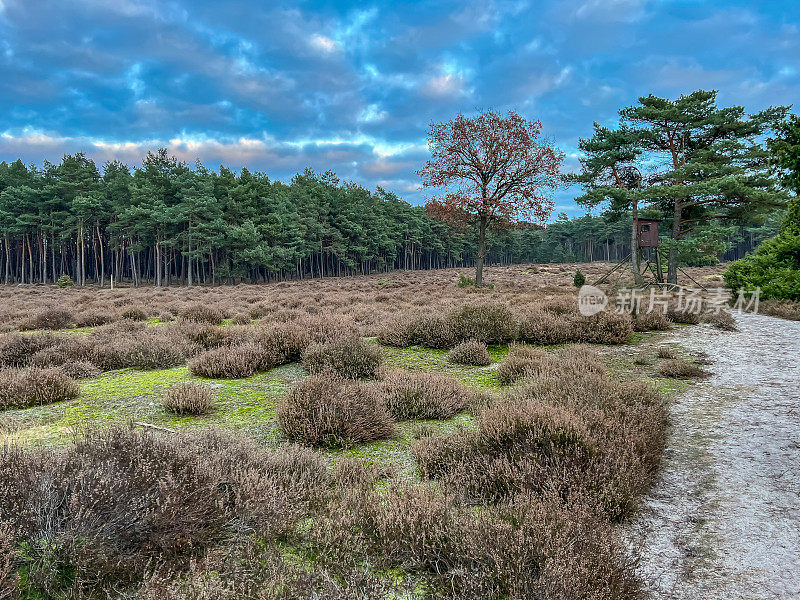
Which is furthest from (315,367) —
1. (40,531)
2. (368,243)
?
(368,243)

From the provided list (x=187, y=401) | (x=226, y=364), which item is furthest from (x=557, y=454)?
(x=226, y=364)

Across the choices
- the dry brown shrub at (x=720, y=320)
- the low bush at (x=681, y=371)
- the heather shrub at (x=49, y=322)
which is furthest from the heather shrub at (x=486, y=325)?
the heather shrub at (x=49, y=322)

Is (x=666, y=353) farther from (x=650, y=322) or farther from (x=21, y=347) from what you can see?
(x=21, y=347)

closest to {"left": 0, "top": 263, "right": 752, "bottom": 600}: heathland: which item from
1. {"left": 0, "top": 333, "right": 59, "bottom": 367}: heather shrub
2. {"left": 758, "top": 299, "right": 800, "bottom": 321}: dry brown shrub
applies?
{"left": 0, "top": 333, "right": 59, "bottom": 367}: heather shrub

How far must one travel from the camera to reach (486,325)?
8406 millimetres

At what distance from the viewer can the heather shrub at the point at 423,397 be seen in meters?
4.57

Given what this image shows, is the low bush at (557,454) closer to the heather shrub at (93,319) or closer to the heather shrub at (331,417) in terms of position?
the heather shrub at (331,417)

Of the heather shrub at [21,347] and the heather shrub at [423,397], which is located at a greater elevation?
the heather shrub at [21,347]

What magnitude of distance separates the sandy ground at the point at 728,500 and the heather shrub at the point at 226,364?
208 inches

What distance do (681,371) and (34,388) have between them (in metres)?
9.17

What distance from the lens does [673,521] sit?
2.72 m

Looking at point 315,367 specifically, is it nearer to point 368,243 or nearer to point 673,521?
point 673,521

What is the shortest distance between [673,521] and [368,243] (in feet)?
205

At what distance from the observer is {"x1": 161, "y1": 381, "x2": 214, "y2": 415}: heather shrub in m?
4.36
